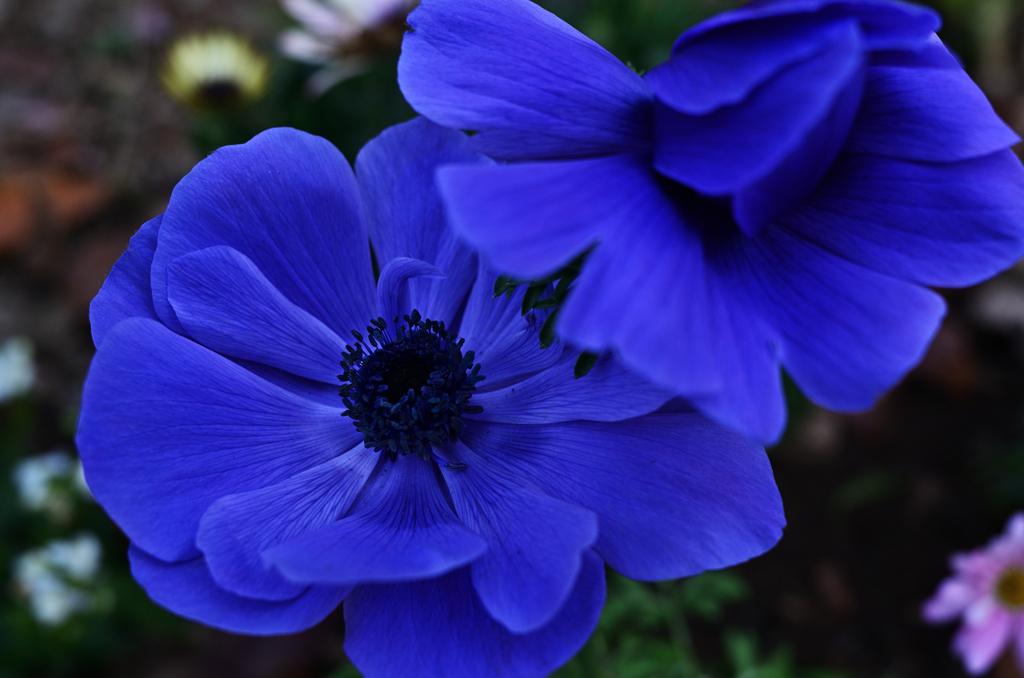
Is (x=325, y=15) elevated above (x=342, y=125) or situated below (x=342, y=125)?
above

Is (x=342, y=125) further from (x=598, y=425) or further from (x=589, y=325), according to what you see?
(x=589, y=325)

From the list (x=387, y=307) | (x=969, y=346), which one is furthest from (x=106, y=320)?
(x=969, y=346)

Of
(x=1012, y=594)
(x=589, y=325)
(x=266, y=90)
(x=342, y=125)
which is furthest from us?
(x=266, y=90)

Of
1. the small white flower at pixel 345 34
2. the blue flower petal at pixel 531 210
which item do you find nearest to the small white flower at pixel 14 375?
the small white flower at pixel 345 34

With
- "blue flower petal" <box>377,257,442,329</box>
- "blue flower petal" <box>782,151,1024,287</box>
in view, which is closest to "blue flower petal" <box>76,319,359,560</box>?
"blue flower petal" <box>377,257,442,329</box>

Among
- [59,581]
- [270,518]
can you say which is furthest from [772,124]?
[59,581]

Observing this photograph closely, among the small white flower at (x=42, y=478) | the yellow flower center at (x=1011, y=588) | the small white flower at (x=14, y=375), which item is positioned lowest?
the small white flower at (x=42, y=478)

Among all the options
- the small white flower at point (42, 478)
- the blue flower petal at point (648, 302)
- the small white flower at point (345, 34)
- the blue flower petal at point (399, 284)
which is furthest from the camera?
the small white flower at point (345, 34)

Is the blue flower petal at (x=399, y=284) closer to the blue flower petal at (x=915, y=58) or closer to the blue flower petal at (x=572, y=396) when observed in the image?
the blue flower petal at (x=572, y=396)
